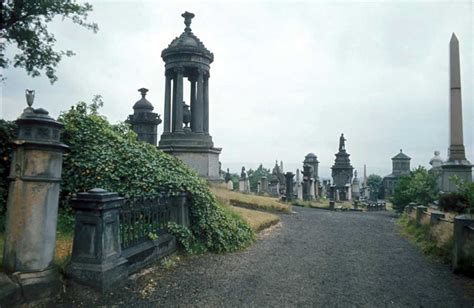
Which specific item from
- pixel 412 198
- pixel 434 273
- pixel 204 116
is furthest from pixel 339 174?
pixel 434 273

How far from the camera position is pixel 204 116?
52.7 feet

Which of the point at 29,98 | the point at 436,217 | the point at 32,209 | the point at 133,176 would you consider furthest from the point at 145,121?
A: the point at 32,209

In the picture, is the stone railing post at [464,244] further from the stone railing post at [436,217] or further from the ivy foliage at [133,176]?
the ivy foliage at [133,176]

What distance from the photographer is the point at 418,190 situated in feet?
53.7

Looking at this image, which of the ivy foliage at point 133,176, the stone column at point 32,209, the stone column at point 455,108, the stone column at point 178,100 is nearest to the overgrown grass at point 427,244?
the ivy foliage at point 133,176

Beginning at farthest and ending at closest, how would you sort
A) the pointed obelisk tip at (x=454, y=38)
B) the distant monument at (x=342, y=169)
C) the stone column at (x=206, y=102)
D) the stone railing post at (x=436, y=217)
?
the distant monument at (x=342, y=169) < the stone column at (x=206, y=102) < the pointed obelisk tip at (x=454, y=38) < the stone railing post at (x=436, y=217)

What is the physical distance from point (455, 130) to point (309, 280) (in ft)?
39.9

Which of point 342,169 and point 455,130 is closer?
point 455,130

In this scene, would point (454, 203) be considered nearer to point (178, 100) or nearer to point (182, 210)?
point (182, 210)

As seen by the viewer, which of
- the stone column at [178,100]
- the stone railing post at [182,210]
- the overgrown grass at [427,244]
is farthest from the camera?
the stone column at [178,100]

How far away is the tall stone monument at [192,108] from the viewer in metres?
14.6

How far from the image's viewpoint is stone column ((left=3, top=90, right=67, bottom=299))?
13.5ft

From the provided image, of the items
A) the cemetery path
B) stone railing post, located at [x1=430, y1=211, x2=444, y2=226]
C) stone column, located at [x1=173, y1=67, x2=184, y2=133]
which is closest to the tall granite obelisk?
stone railing post, located at [x1=430, y1=211, x2=444, y2=226]

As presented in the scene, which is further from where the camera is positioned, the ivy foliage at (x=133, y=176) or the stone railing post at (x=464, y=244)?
the ivy foliage at (x=133, y=176)
